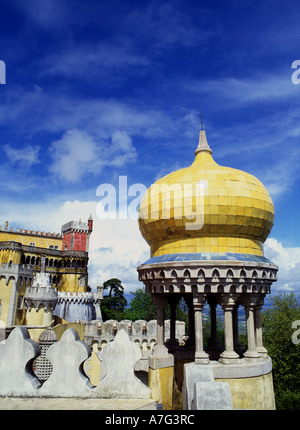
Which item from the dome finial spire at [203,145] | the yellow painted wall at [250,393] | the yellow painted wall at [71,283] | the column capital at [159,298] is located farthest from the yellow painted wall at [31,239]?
the yellow painted wall at [250,393]

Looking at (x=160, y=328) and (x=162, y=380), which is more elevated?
(x=160, y=328)

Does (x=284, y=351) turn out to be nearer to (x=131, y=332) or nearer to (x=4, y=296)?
(x=131, y=332)

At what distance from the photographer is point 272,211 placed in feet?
44.3

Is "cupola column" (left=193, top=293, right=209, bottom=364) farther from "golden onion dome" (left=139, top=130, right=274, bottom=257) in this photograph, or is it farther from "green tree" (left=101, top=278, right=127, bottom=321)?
"green tree" (left=101, top=278, right=127, bottom=321)

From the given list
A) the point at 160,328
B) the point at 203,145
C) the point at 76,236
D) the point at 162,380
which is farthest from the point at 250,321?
the point at 76,236

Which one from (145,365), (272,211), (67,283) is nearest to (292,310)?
(145,365)

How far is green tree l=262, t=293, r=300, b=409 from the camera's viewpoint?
942 inches

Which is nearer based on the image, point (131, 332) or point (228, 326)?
point (228, 326)

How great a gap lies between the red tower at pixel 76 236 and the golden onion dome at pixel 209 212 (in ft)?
188

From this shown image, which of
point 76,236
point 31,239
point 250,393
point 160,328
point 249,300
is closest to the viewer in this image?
point 250,393

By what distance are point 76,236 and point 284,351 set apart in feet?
161

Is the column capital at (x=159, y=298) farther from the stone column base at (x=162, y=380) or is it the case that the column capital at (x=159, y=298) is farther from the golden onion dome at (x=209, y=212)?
the stone column base at (x=162, y=380)

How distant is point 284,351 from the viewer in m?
29.0

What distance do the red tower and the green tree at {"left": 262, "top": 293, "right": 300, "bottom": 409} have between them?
43.6m
